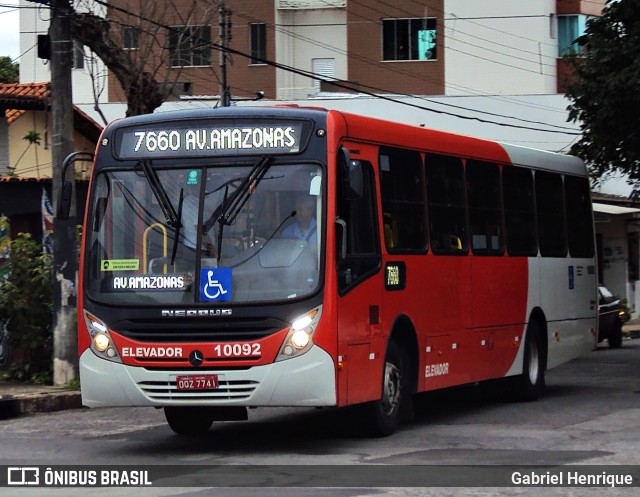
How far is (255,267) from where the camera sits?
10.8 meters

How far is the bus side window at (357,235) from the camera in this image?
11.0m

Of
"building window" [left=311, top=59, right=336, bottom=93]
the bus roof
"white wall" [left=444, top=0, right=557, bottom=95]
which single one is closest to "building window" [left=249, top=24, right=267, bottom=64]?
"building window" [left=311, top=59, right=336, bottom=93]

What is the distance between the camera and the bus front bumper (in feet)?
34.8

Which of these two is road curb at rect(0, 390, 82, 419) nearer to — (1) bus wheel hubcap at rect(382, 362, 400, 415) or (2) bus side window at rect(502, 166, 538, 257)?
(1) bus wheel hubcap at rect(382, 362, 400, 415)

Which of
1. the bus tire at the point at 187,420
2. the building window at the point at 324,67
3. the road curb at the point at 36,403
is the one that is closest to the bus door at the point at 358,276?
the bus tire at the point at 187,420

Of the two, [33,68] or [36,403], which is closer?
[36,403]

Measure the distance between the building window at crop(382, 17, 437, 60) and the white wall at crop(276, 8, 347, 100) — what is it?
167 centimetres

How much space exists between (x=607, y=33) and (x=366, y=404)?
35.9 feet

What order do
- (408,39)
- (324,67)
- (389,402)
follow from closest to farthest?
(389,402), (408,39), (324,67)

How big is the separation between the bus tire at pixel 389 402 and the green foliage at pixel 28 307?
677 centimetres

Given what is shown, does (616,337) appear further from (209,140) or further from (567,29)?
(567,29)

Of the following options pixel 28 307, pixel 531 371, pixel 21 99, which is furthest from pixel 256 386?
pixel 21 99

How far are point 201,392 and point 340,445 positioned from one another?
5.02 feet

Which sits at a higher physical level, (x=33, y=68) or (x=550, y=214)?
(x=33, y=68)
